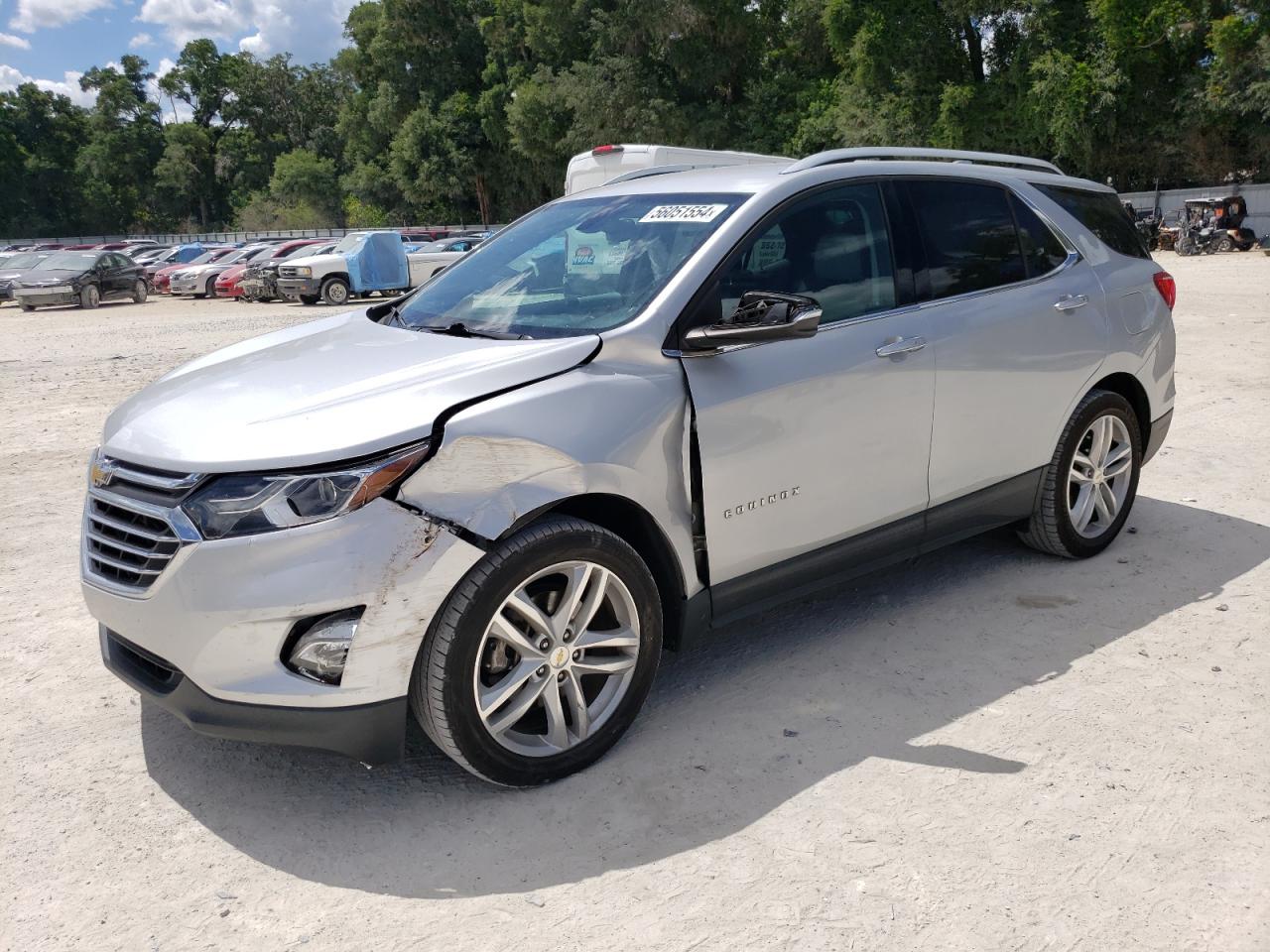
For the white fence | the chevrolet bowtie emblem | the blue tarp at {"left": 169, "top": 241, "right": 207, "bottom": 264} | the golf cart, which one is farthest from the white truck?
the blue tarp at {"left": 169, "top": 241, "right": 207, "bottom": 264}

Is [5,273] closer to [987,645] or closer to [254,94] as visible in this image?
[987,645]

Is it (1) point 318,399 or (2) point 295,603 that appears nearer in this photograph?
(2) point 295,603

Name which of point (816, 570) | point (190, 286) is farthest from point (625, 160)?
point (190, 286)

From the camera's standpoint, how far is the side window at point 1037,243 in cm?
456

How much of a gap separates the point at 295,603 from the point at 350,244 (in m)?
24.5

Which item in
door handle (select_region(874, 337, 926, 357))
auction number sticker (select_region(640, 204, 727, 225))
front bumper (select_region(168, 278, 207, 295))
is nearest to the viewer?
auction number sticker (select_region(640, 204, 727, 225))

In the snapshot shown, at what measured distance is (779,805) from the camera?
120 inches

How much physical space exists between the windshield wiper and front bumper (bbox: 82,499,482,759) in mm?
899

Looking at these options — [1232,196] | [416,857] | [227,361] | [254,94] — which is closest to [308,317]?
[227,361]

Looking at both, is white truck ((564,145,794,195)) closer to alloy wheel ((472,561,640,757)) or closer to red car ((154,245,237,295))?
alloy wheel ((472,561,640,757))

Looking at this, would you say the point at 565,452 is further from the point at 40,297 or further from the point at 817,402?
the point at 40,297

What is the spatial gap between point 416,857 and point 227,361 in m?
1.88

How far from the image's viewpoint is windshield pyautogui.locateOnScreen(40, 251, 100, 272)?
89.3 ft

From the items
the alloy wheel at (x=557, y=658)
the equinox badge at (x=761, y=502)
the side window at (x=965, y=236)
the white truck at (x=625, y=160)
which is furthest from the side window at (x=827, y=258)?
the white truck at (x=625, y=160)
